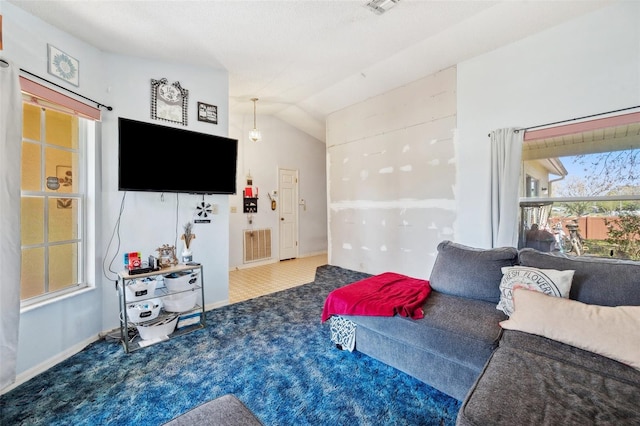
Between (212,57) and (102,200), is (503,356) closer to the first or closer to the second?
(102,200)

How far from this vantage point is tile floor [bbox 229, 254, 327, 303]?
12.8 ft

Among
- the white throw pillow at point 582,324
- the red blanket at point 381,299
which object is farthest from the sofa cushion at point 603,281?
the red blanket at point 381,299

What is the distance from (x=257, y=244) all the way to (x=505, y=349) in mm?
4831

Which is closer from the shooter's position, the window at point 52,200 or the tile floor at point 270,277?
the window at point 52,200

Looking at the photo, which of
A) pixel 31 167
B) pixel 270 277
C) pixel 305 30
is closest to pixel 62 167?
pixel 31 167

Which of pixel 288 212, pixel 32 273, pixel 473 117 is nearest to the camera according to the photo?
pixel 32 273

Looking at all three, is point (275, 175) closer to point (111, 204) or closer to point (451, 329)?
point (111, 204)

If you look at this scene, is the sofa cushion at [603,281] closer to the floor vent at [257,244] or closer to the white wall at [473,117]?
the white wall at [473,117]

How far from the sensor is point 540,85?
2.84 m

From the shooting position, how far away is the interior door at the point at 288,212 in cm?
617

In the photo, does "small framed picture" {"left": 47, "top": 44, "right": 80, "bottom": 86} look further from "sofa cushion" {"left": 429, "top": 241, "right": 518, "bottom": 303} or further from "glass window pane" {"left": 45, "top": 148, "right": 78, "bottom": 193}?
"sofa cushion" {"left": 429, "top": 241, "right": 518, "bottom": 303}

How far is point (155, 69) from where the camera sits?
9.61 ft

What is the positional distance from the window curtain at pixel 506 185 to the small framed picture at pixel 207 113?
3.31m

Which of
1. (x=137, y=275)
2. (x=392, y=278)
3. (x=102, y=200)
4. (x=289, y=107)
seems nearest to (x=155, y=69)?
(x=102, y=200)
